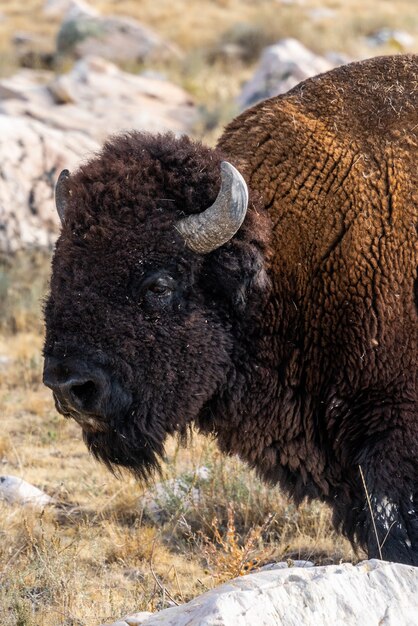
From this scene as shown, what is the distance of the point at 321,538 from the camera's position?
17.5 feet

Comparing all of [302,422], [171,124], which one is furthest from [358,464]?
[171,124]

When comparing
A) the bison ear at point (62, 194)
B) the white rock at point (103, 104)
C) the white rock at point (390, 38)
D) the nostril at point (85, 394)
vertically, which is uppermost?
the bison ear at point (62, 194)

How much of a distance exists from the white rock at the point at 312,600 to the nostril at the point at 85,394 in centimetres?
103

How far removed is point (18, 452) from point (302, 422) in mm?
2732

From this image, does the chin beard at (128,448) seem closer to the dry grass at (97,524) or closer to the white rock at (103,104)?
the dry grass at (97,524)

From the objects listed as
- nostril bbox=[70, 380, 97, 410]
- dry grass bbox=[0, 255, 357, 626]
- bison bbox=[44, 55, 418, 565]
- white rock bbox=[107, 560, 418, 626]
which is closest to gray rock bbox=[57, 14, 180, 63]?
dry grass bbox=[0, 255, 357, 626]

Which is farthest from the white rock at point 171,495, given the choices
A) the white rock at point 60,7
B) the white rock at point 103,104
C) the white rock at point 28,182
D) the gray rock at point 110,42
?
the white rock at point 60,7

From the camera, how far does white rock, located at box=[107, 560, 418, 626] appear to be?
3.03 metres

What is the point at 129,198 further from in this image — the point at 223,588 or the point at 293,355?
the point at 223,588

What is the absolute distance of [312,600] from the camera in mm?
3150

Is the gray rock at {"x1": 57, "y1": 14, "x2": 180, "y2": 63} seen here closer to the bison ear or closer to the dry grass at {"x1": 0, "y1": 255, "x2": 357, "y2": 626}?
the dry grass at {"x1": 0, "y1": 255, "x2": 357, "y2": 626}

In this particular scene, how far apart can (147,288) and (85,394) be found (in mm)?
508

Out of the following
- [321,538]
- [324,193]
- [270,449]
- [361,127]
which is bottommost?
[321,538]

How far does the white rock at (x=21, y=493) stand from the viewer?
217 inches
